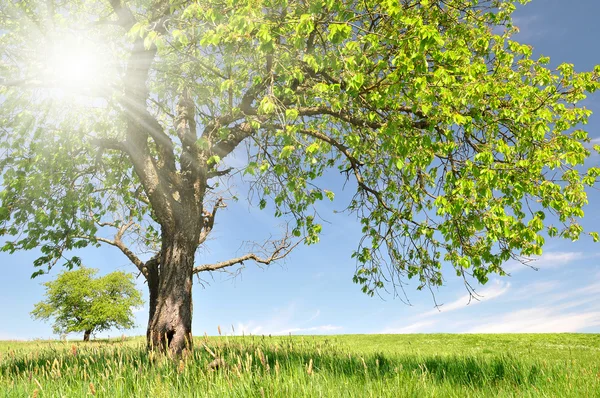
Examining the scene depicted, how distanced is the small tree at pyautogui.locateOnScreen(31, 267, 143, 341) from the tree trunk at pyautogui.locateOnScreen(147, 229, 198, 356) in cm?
3400

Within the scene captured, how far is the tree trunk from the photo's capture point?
9922 mm

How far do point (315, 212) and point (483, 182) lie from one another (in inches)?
210

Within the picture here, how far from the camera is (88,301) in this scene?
41.8m

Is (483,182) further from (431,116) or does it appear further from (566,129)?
(566,129)

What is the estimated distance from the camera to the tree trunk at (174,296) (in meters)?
9.92

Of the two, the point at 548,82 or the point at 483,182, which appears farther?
the point at 548,82

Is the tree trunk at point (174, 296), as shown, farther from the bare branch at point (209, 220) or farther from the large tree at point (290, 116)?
the bare branch at point (209, 220)

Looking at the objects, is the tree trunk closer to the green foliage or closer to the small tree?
the green foliage

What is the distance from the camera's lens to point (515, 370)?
7402 millimetres

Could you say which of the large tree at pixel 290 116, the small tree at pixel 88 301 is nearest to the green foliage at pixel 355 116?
the large tree at pixel 290 116

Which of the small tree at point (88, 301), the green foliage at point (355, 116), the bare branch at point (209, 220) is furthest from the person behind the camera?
the small tree at point (88, 301)

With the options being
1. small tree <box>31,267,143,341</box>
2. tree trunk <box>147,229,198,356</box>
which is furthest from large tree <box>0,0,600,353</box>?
small tree <box>31,267,143,341</box>

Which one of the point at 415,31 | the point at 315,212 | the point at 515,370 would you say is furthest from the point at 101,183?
the point at 515,370

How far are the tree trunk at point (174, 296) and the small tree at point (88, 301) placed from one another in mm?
33998
